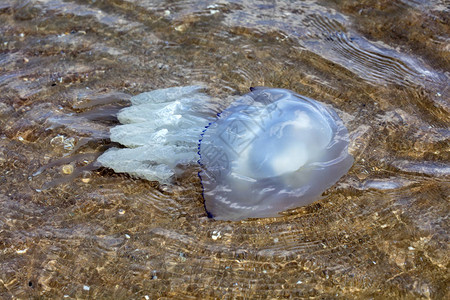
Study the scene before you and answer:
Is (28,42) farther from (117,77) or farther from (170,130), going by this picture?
(170,130)

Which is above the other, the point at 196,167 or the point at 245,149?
the point at 245,149

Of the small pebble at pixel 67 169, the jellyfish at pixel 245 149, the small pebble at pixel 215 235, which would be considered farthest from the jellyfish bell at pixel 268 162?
the small pebble at pixel 67 169

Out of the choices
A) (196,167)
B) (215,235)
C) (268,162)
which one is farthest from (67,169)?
(268,162)

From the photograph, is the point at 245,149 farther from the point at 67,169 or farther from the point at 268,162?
the point at 67,169

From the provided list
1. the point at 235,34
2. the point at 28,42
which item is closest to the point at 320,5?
the point at 235,34

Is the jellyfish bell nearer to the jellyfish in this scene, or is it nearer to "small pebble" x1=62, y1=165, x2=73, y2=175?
the jellyfish
